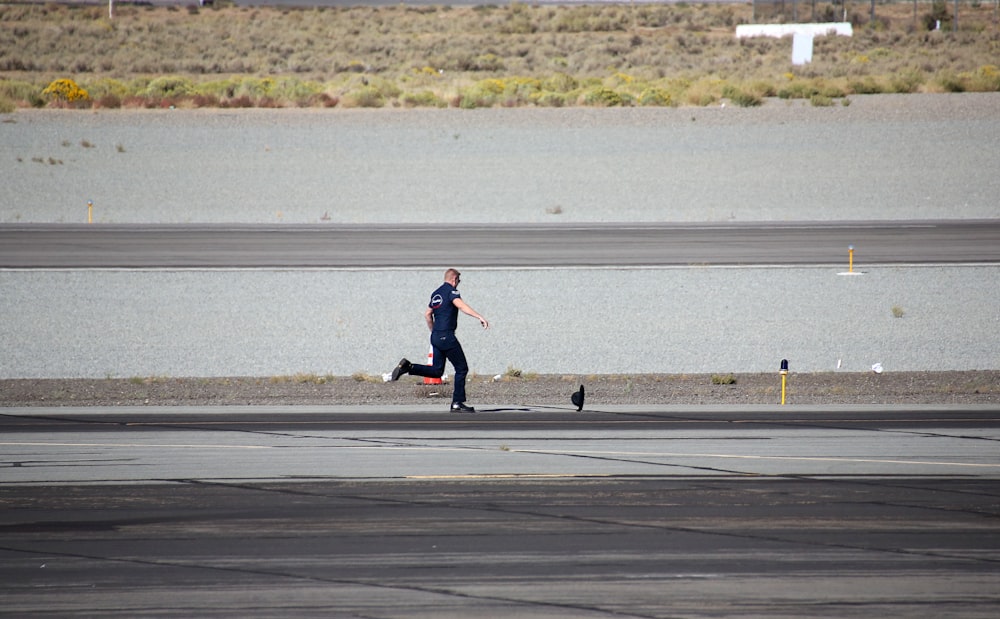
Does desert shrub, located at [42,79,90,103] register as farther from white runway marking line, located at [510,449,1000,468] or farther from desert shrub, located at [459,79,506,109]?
white runway marking line, located at [510,449,1000,468]

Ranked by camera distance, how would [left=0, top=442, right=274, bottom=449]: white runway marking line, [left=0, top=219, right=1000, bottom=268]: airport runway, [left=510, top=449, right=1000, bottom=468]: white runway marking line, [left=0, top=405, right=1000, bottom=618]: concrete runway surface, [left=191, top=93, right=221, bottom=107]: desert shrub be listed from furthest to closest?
[left=191, top=93, right=221, bottom=107]: desert shrub, [left=0, top=219, right=1000, bottom=268]: airport runway, [left=0, top=442, right=274, bottom=449]: white runway marking line, [left=510, top=449, right=1000, bottom=468]: white runway marking line, [left=0, top=405, right=1000, bottom=618]: concrete runway surface

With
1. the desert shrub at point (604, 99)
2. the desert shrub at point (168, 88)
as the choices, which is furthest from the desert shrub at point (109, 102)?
the desert shrub at point (604, 99)

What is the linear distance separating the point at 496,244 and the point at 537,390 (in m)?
13.7

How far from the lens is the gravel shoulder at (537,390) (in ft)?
50.6

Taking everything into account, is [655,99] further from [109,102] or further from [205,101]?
[109,102]

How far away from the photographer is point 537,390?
53.1 ft

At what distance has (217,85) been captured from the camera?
6084 centimetres

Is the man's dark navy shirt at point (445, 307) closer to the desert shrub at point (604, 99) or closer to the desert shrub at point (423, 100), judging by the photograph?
the desert shrub at point (604, 99)

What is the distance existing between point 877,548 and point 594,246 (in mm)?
20556

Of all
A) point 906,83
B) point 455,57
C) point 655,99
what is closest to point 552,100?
point 655,99

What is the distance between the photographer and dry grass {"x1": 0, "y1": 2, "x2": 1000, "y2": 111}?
54.9 m

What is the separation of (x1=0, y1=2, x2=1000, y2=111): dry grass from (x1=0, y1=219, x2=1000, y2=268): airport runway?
20602 mm

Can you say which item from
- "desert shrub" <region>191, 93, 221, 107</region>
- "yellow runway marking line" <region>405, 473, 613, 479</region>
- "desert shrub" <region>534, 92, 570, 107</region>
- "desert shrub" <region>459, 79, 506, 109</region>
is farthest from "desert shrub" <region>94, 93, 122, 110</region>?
"yellow runway marking line" <region>405, 473, 613, 479</region>

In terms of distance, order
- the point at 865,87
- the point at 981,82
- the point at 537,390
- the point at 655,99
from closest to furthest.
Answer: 1. the point at 537,390
2. the point at 655,99
3. the point at 981,82
4. the point at 865,87
